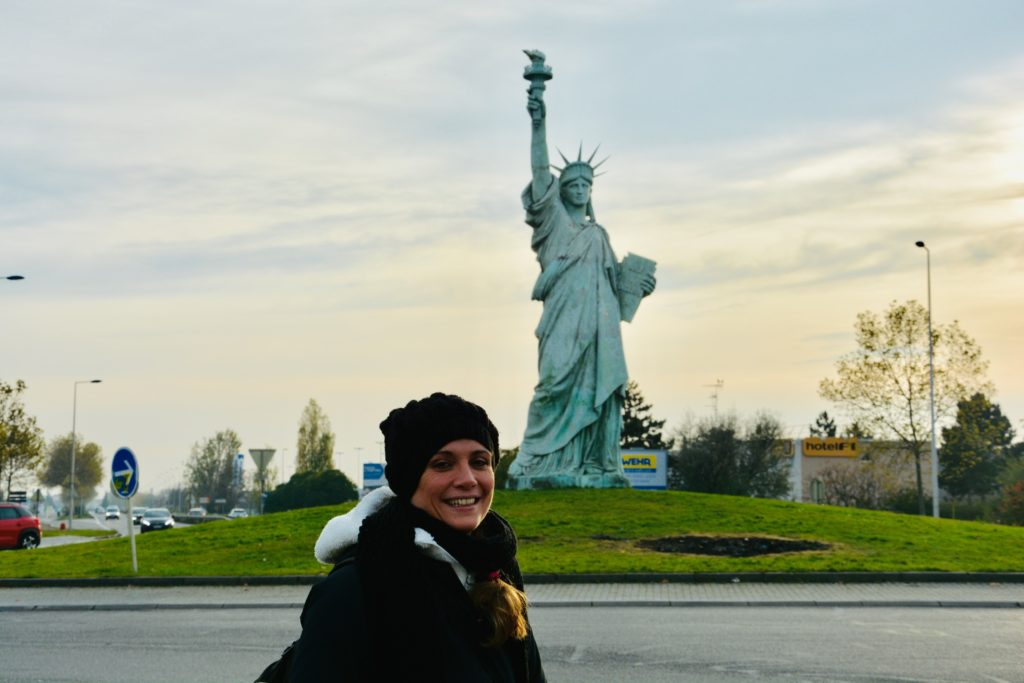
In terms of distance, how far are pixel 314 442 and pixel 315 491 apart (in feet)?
134

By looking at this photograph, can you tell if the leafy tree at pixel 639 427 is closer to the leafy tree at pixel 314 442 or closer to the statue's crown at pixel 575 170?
the leafy tree at pixel 314 442

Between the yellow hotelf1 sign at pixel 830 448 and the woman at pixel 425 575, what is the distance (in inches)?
3906

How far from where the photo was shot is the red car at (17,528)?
3888 centimetres

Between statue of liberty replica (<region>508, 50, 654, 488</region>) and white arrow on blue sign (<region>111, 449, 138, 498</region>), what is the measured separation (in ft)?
43.0

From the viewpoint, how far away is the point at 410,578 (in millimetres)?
3283

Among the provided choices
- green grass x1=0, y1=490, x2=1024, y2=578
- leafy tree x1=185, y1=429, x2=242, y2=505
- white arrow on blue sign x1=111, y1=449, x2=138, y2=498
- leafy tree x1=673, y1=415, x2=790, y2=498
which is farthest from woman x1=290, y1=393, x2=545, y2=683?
leafy tree x1=185, y1=429, x2=242, y2=505

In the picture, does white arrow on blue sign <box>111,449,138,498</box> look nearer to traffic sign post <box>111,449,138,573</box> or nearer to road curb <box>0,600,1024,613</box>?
traffic sign post <box>111,449,138,573</box>

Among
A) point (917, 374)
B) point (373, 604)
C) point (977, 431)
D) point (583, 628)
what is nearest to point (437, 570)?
point (373, 604)

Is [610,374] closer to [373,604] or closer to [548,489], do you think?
[548,489]

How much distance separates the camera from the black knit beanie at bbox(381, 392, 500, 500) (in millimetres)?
3557

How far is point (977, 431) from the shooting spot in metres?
56.8

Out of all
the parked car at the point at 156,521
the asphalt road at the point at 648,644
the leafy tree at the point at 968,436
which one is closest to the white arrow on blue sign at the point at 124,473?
the asphalt road at the point at 648,644

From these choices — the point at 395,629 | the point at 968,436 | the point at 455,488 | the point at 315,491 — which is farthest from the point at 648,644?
the point at 315,491

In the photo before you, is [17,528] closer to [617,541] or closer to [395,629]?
[617,541]
